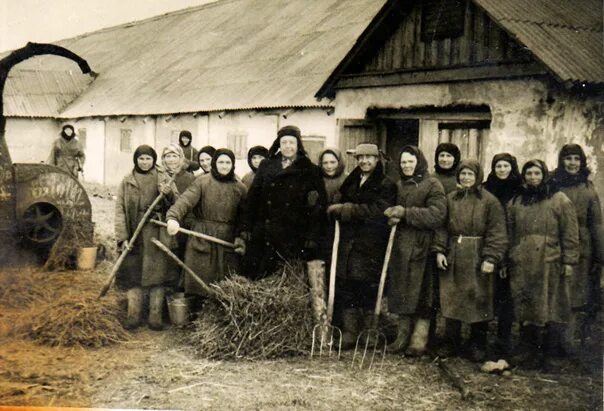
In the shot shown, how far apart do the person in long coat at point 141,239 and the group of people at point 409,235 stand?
12 mm

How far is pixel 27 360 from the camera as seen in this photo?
5324mm

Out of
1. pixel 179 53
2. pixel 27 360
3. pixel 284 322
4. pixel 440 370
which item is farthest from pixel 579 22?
pixel 179 53

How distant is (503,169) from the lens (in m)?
5.54

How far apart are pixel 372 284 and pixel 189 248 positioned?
5.88ft

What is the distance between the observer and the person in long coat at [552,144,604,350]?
17.6 ft

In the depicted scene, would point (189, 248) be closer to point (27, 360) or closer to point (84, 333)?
point (84, 333)

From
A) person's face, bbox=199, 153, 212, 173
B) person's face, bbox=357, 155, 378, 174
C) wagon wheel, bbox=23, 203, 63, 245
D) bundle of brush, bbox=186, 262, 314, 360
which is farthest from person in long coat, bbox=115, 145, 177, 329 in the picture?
wagon wheel, bbox=23, 203, 63, 245

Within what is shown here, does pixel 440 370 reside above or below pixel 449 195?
below

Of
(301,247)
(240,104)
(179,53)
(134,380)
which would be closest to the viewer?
(134,380)

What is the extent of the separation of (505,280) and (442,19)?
3290mm

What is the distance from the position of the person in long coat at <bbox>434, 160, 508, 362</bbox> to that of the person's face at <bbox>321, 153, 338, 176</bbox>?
50.0 inches

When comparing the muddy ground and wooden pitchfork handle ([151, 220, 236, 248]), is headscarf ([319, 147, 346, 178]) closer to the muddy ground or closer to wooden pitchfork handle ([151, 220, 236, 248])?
wooden pitchfork handle ([151, 220, 236, 248])

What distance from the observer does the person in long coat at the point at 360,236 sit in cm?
570

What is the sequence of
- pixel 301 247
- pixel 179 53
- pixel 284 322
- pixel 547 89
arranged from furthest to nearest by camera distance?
pixel 179 53 < pixel 547 89 < pixel 301 247 < pixel 284 322
